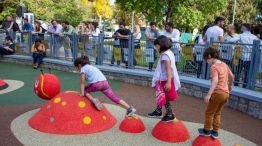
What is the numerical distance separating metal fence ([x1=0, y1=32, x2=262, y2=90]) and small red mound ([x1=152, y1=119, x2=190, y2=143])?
3113mm

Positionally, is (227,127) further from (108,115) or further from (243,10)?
(243,10)

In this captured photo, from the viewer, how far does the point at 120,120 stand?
673 cm

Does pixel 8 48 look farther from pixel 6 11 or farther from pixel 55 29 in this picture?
pixel 6 11

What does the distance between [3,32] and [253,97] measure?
12.5 metres

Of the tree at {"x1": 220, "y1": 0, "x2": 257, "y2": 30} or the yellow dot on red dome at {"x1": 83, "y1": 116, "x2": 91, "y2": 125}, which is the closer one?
the yellow dot on red dome at {"x1": 83, "y1": 116, "x2": 91, "y2": 125}

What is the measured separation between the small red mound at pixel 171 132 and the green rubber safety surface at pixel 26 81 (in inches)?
146

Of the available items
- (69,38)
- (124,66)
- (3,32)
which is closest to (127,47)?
(124,66)

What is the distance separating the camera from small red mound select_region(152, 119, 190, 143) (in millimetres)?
5590

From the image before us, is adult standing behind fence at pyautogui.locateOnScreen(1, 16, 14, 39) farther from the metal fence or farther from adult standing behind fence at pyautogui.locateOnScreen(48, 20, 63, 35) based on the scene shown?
adult standing behind fence at pyautogui.locateOnScreen(48, 20, 63, 35)

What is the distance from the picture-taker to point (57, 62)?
1363 centimetres

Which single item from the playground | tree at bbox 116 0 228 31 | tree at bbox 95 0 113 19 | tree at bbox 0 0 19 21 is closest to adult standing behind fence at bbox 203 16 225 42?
the playground

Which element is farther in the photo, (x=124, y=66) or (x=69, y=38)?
(x=69, y=38)

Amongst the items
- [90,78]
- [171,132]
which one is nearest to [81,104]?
[90,78]

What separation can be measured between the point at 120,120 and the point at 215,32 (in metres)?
4.30
